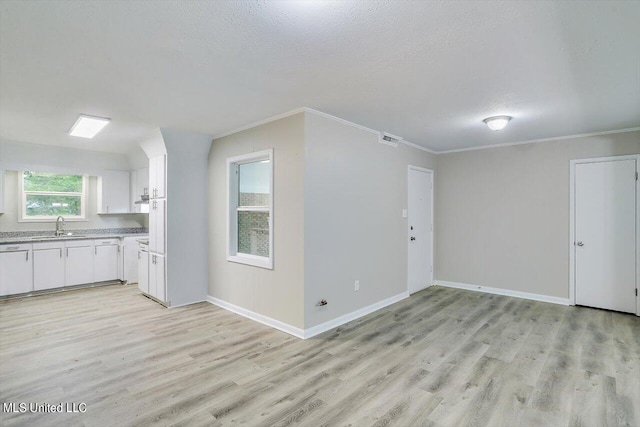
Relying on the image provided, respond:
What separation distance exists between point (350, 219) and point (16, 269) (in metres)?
5.32

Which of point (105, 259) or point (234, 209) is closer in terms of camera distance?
point (234, 209)

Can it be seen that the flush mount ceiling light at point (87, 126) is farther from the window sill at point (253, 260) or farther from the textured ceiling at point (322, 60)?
the window sill at point (253, 260)

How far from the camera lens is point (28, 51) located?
222 cm

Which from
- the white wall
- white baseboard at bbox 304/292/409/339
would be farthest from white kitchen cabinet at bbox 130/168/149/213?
white baseboard at bbox 304/292/409/339

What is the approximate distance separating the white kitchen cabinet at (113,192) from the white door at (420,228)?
552 centimetres

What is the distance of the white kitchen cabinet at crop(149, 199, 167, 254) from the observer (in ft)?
15.3

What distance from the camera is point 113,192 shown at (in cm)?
633

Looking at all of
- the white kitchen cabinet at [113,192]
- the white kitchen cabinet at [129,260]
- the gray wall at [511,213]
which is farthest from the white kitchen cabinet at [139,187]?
the gray wall at [511,213]

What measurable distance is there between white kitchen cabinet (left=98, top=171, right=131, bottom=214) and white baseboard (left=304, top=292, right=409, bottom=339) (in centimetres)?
503

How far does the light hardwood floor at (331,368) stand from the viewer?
2.23 m

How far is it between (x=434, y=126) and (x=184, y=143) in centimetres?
350

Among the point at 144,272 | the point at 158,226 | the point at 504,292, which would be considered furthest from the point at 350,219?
the point at 144,272

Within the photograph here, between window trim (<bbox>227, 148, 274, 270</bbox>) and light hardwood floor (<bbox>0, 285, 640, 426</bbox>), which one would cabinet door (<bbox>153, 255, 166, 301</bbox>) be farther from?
window trim (<bbox>227, 148, 274, 270</bbox>)

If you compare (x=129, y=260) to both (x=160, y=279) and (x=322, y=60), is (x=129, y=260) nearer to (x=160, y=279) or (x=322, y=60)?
(x=160, y=279)
